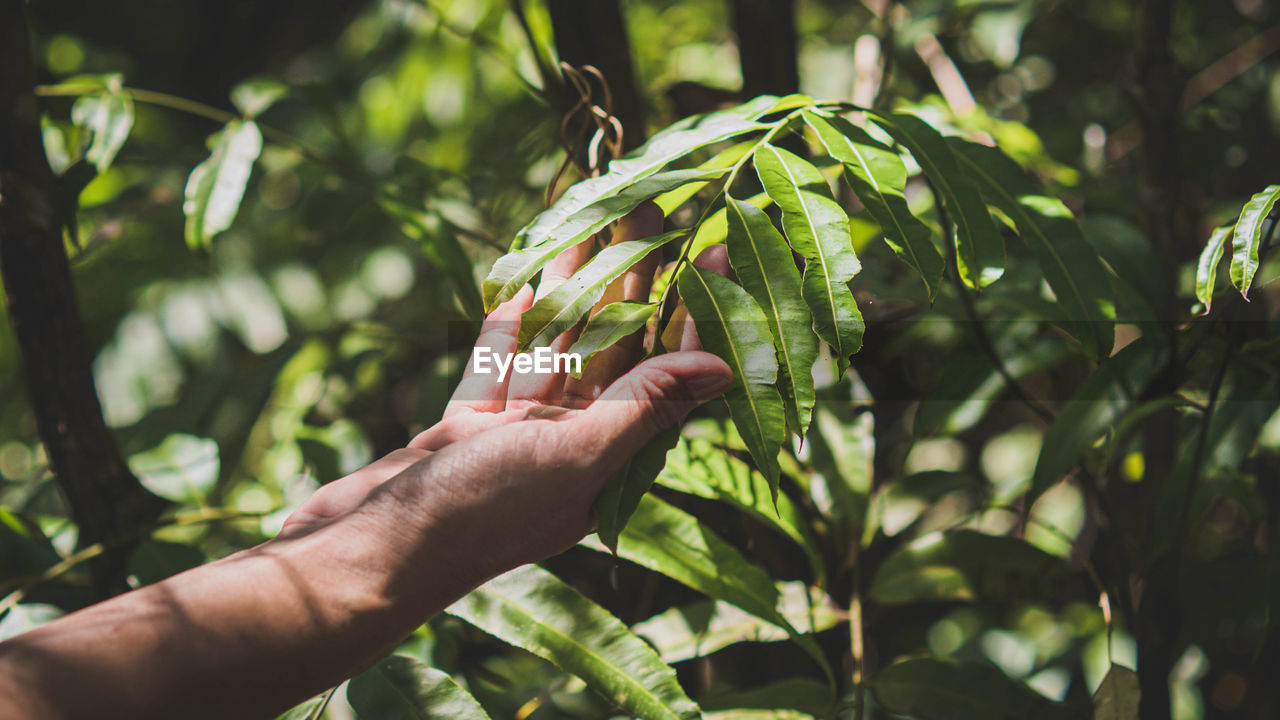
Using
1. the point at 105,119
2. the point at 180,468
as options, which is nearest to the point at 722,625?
the point at 180,468

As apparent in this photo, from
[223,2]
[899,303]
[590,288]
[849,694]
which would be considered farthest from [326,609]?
[223,2]

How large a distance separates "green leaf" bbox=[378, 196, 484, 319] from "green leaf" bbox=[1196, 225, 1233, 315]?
0.57m

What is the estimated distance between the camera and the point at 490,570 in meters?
0.49

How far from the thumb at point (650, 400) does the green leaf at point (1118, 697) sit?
418 mm

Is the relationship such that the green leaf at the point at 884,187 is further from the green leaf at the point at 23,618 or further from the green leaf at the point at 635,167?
the green leaf at the point at 23,618

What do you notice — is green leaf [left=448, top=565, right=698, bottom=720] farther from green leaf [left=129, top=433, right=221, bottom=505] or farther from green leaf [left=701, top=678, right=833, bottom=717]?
green leaf [left=129, top=433, right=221, bottom=505]

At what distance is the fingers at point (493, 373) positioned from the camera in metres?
0.61

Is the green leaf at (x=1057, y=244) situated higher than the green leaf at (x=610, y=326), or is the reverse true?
the green leaf at (x=610, y=326)

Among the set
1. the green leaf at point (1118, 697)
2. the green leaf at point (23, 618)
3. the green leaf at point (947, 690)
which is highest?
the green leaf at point (23, 618)

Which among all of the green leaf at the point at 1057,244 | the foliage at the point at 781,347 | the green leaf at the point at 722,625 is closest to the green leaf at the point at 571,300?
the foliage at the point at 781,347

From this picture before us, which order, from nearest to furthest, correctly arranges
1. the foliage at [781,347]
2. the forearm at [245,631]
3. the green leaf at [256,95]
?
1. the forearm at [245,631]
2. the foliage at [781,347]
3. the green leaf at [256,95]

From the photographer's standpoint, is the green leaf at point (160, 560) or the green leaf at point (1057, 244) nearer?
the green leaf at point (1057, 244)

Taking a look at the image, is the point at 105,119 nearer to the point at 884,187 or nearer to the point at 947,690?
the point at 884,187

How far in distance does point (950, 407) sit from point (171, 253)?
3.57 ft
